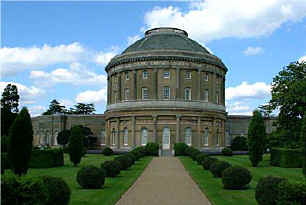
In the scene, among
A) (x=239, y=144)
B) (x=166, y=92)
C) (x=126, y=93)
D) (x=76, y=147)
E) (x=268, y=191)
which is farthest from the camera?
(x=239, y=144)

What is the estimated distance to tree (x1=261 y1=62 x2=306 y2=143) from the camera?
32.0 meters

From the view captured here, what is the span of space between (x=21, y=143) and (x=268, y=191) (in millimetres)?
14847

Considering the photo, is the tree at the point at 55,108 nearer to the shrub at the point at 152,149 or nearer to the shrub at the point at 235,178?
the shrub at the point at 152,149

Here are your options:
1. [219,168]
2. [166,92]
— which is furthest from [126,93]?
[219,168]

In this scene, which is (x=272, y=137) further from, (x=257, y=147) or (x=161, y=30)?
(x=161, y=30)

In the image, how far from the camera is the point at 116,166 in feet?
72.4

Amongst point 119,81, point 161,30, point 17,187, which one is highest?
point 161,30

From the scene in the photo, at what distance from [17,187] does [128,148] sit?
151ft

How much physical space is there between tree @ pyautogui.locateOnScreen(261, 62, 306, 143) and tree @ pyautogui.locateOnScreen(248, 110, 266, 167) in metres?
2.91

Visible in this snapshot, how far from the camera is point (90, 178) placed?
16.6 metres

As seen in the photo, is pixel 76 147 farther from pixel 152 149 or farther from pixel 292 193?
pixel 292 193

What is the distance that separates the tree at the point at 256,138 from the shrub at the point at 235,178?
13673 mm

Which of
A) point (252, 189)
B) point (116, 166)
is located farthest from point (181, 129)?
point (252, 189)

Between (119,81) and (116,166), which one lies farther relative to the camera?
(119,81)
